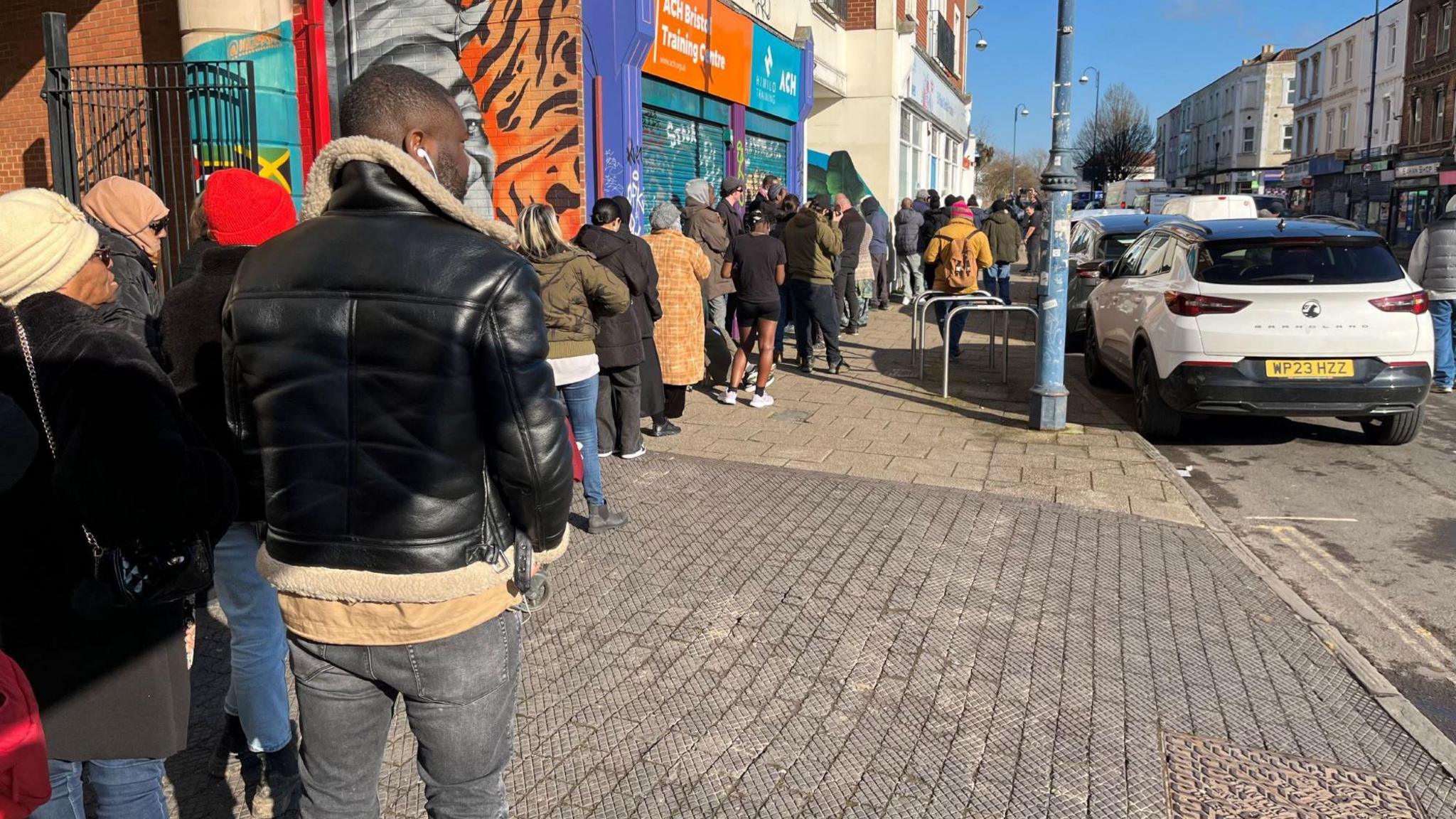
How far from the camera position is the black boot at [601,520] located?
5.71 meters

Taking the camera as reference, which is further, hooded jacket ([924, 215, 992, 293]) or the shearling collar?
hooded jacket ([924, 215, 992, 293])

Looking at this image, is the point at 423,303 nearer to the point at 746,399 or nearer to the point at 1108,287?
the point at 746,399

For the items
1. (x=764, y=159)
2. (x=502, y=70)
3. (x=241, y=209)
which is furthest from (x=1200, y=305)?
(x=764, y=159)

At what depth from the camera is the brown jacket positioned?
10180 millimetres

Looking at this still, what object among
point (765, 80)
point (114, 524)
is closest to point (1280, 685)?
point (114, 524)

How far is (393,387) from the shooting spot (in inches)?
75.7

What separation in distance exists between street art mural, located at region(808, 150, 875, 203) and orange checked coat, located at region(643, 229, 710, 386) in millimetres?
13750

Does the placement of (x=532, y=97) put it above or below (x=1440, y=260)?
above

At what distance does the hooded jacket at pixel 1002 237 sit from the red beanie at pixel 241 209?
40.4 feet

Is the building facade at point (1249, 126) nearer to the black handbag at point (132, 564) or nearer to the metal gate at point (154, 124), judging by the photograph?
the metal gate at point (154, 124)

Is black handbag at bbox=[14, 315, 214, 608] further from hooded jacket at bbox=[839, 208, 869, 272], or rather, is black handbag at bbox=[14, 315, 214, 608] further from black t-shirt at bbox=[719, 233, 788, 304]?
hooded jacket at bbox=[839, 208, 869, 272]

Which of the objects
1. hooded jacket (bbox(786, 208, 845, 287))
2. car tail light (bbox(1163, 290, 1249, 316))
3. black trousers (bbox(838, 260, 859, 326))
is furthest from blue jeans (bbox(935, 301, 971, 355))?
car tail light (bbox(1163, 290, 1249, 316))

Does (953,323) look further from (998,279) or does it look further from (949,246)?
A: (998,279)

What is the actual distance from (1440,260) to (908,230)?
7682 millimetres
